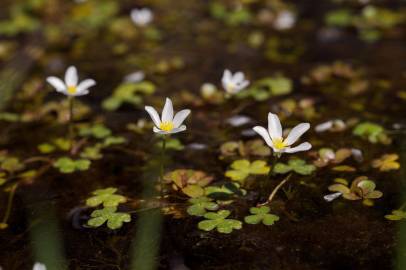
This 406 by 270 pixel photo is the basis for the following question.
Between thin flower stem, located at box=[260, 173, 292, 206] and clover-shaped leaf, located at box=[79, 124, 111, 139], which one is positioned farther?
clover-shaped leaf, located at box=[79, 124, 111, 139]

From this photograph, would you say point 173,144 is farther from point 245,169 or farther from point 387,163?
point 387,163

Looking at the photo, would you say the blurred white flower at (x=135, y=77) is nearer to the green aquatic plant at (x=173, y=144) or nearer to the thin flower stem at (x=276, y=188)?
the green aquatic plant at (x=173, y=144)

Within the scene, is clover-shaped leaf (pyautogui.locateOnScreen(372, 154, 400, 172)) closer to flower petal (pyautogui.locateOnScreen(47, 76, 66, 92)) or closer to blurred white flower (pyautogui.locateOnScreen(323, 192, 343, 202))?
blurred white flower (pyautogui.locateOnScreen(323, 192, 343, 202))

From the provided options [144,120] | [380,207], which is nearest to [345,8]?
[144,120]

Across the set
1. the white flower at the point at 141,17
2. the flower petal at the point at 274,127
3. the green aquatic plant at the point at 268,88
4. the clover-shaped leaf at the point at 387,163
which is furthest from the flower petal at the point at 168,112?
the white flower at the point at 141,17

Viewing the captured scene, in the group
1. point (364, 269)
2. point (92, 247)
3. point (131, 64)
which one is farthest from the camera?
point (131, 64)

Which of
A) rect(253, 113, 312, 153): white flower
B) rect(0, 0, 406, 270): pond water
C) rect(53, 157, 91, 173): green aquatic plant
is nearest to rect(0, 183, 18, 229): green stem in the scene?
rect(0, 0, 406, 270): pond water

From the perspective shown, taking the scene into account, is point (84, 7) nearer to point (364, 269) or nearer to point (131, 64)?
point (131, 64)
